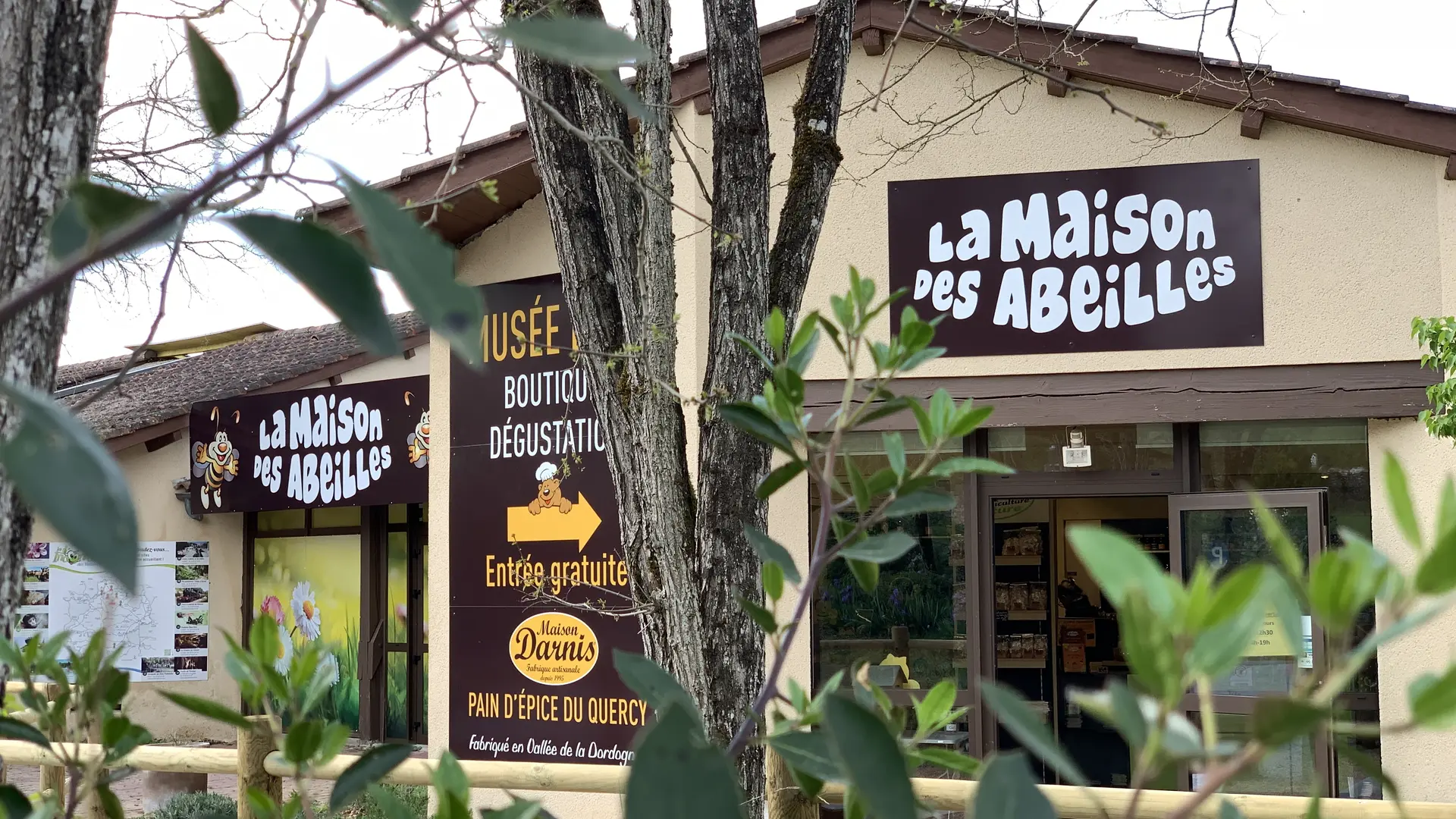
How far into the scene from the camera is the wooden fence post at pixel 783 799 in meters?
3.24

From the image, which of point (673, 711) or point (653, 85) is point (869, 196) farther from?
point (673, 711)

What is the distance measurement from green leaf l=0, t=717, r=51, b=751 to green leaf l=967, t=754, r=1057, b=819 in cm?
77

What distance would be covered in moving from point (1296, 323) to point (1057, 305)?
1194mm

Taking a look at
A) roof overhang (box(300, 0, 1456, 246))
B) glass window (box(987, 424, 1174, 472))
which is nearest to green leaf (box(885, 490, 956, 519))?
roof overhang (box(300, 0, 1456, 246))

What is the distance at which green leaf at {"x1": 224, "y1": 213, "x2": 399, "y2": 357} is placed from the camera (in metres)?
0.51

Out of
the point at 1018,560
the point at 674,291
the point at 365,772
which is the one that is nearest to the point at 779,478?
the point at 365,772

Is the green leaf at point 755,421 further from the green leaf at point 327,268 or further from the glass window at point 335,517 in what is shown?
the glass window at point 335,517

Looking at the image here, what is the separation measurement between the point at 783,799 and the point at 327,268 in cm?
301

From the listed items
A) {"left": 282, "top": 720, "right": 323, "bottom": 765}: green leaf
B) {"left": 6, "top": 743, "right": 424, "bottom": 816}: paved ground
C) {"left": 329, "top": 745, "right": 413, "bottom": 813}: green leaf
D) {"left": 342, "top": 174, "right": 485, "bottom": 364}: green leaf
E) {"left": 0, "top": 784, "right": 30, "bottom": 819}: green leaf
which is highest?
{"left": 342, "top": 174, "right": 485, "bottom": 364}: green leaf

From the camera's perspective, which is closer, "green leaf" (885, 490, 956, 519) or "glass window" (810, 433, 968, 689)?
"green leaf" (885, 490, 956, 519)

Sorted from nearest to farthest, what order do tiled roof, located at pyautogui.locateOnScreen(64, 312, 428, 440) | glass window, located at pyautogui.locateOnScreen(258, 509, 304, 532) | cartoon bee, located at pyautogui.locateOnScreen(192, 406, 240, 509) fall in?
cartoon bee, located at pyautogui.locateOnScreen(192, 406, 240, 509) → tiled roof, located at pyautogui.locateOnScreen(64, 312, 428, 440) → glass window, located at pyautogui.locateOnScreen(258, 509, 304, 532)

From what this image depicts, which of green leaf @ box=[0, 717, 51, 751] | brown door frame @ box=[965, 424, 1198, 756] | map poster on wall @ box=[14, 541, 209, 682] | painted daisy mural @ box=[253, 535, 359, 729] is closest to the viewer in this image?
green leaf @ box=[0, 717, 51, 751]

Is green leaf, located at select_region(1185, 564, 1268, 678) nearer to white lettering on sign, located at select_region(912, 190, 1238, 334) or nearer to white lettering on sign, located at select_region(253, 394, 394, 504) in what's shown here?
white lettering on sign, located at select_region(912, 190, 1238, 334)

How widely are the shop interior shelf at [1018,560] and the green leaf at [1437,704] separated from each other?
7.59 meters
